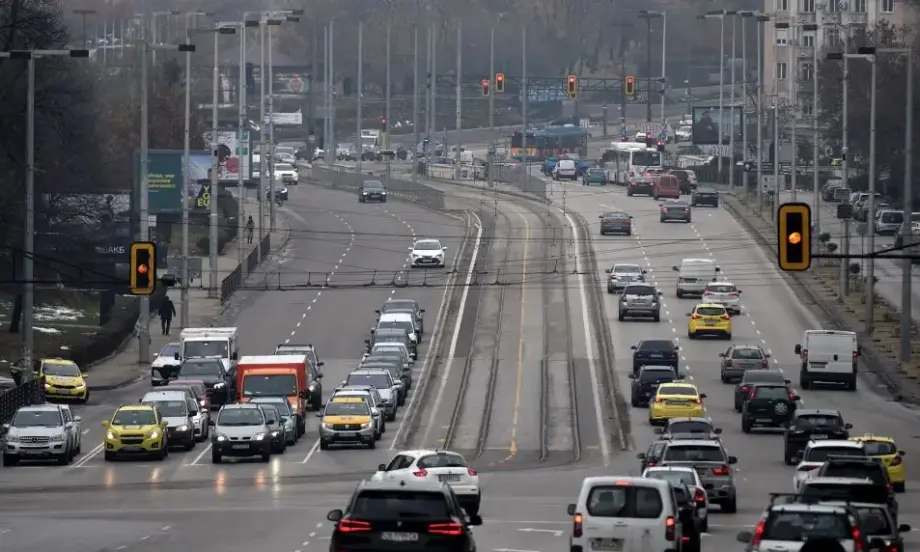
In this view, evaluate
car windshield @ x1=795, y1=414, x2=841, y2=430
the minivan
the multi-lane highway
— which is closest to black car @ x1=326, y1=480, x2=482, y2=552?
the multi-lane highway

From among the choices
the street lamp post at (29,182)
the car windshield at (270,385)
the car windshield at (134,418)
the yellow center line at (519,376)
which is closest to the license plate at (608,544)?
the car windshield at (134,418)

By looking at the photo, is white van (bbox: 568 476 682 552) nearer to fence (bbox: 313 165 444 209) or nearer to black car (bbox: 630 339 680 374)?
black car (bbox: 630 339 680 374)

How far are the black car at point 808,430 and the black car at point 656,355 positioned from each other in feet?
49.5

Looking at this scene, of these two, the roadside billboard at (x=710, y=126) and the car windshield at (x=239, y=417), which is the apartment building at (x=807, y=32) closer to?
the roadside billboard at (x=710, y=126)

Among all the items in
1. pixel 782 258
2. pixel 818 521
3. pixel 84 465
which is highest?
pixel 782 258

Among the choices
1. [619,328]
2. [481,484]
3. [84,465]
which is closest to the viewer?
[481,484]

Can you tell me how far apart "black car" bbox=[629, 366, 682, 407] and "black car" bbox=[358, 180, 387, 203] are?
211 ft

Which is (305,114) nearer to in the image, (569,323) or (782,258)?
(569,323)

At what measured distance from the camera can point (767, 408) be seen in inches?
2062

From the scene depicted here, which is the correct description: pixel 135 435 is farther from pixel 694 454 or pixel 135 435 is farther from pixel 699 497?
pixel 699 497

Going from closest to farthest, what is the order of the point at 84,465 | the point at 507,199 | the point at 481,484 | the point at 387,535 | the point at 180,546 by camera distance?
the point at 387,535 → the point at 180,546 → the point at 481,484 → the point at 84,465 → the point at 507,199

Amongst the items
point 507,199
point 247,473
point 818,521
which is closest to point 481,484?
point 247,473

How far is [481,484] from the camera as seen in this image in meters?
41.0

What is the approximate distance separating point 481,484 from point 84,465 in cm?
967
